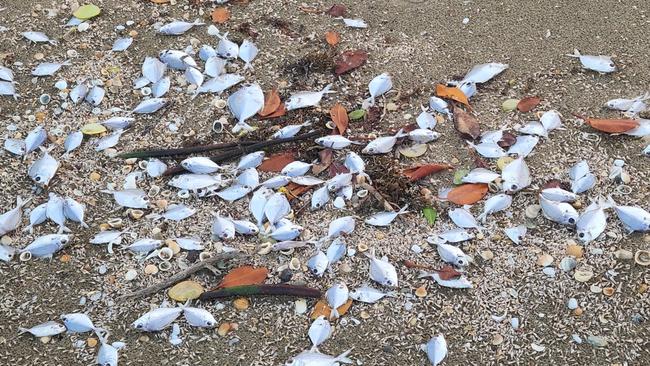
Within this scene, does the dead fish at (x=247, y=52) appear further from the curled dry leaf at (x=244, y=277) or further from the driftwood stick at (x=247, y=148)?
the curled dry leaf at (x=244, y=277)

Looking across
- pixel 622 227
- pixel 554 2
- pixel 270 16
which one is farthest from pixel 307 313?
pixel 554 2

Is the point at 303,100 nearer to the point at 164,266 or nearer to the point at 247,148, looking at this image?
the point at 247,148

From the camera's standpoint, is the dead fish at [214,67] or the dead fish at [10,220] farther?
the dead fish at [214,67]

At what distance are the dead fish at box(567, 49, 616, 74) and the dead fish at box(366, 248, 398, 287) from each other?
1.58 metres

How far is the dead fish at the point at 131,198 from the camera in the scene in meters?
2.93

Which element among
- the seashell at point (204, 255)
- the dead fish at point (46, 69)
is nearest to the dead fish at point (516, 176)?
the seashell at point (204, 255)

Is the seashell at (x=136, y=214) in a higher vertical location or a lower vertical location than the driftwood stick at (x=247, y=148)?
lower

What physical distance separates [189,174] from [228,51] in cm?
83

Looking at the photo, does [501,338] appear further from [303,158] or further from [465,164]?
[303,158]

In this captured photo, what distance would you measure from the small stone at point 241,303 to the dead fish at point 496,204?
3.43 ft

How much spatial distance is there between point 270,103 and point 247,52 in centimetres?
38

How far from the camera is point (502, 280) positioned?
2660 millimetres

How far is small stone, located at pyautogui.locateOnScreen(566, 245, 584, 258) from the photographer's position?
2.70 meters

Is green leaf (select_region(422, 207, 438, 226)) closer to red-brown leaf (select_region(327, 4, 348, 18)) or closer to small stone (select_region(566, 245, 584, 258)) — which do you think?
small stone (select_region(566, 245, 584, 258))
